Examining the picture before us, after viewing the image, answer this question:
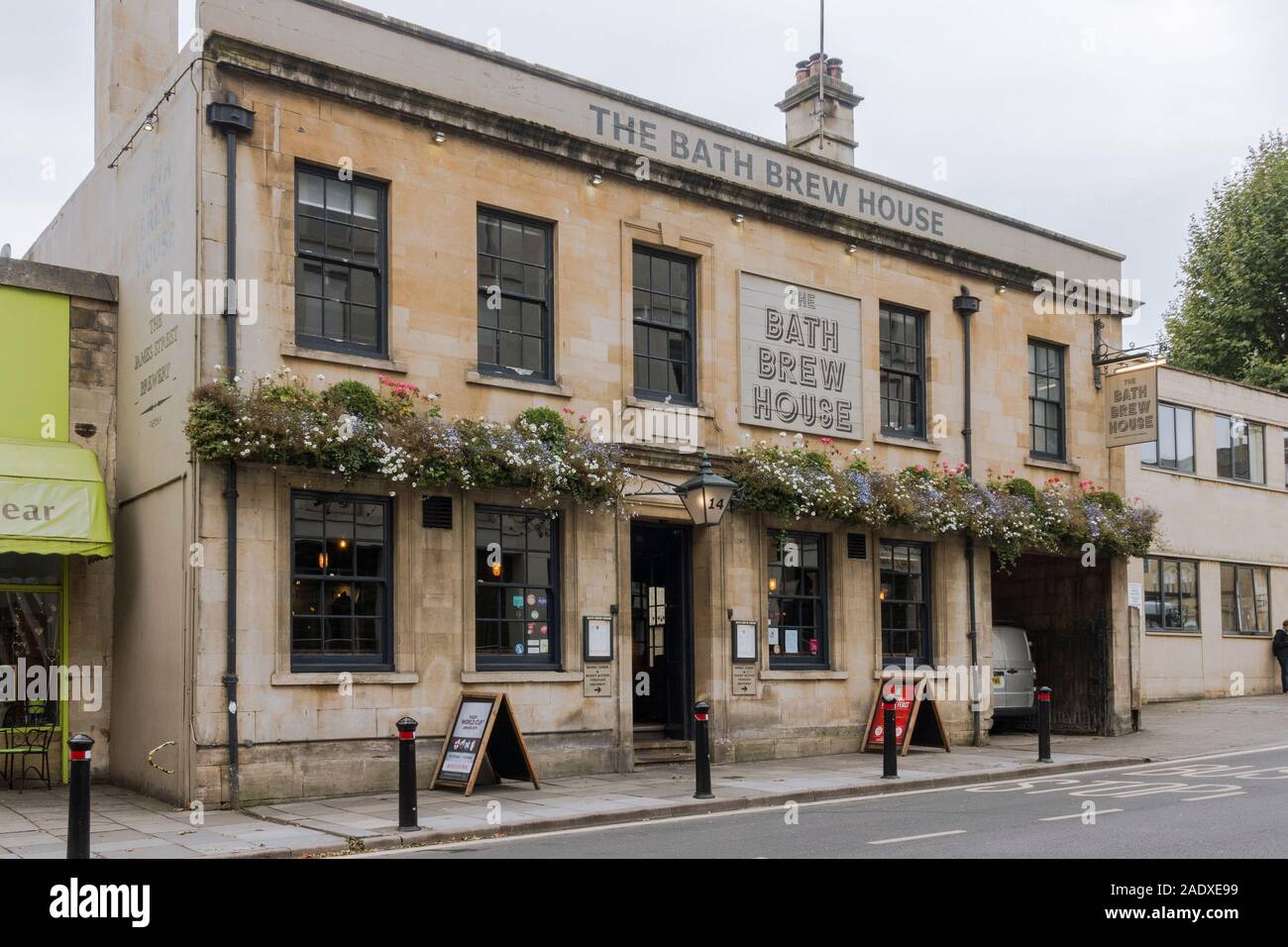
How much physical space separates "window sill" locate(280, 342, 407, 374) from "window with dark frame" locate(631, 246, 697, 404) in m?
3.60

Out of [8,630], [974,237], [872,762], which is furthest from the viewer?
[974,237]

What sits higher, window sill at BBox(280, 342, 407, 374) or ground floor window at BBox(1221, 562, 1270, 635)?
window sill at BBox(280, 342, 407, 374)

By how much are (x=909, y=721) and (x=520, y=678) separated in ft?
19.3

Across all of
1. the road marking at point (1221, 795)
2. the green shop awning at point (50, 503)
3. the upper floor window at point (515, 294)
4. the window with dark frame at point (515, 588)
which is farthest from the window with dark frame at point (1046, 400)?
the green shop awning at point (50, 503)

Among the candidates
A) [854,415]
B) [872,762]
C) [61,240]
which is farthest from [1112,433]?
[61,240]

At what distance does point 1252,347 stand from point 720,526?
85.6 ft

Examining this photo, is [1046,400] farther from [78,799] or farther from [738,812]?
[78,799]

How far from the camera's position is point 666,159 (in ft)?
58.5

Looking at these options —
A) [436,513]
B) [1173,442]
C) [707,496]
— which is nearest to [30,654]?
[436,513]

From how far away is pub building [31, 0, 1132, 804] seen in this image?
Answer: 14031 mm

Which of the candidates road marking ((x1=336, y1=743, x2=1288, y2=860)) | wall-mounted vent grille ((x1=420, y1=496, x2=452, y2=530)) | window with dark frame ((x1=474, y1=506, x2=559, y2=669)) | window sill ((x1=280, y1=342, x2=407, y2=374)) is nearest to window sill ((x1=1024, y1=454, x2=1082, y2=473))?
road marking ((x1=336, y1=743, x2=1288, y2=860))

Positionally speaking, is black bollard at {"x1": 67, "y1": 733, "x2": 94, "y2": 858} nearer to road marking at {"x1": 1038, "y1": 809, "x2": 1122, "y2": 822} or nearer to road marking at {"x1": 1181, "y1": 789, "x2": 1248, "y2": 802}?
road marking at {"x1": 1038, "y1": 809, "x2": 1122, "y2": 822}
